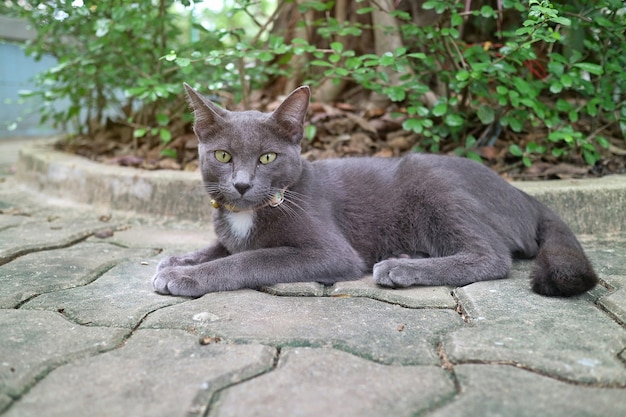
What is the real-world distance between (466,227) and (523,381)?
1.02 meters

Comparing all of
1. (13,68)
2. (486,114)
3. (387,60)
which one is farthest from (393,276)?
(13,68)

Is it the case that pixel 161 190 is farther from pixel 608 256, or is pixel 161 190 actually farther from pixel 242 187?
pixel 608 256

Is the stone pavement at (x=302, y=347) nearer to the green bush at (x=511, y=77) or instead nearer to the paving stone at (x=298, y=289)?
the paving stone at (x=298, y=289)

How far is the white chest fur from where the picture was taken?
7.52 feet

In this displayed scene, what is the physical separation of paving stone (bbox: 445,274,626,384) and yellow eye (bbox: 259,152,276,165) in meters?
0.87

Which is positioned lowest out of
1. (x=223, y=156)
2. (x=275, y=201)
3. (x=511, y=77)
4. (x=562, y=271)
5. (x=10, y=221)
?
(x=10, y=221)

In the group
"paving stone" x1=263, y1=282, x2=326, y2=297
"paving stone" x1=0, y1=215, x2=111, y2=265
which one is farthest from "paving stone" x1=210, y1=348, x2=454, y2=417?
"paving stone" x1=0, y1=215, x2=111, y2=265

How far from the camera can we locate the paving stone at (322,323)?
60.5 inches

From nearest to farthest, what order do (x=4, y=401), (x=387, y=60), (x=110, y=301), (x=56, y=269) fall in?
1. (x=4, y=401)
2. (x=110, y=301)
3. (x=56, y=269)
4. (x=387, y=60)

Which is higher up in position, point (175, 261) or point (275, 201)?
point (275, 201)

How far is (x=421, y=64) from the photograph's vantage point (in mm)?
3371

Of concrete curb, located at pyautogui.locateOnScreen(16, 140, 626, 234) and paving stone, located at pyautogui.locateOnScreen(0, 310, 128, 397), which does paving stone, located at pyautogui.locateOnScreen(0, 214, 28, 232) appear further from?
paving stone, located at pyautogui.locateOnScreen(0, 310, 128, 397)

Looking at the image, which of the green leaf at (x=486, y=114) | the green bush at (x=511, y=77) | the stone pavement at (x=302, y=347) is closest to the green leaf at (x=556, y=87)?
the green bush at (x=511, y=77)

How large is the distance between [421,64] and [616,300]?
A: 1.96m
